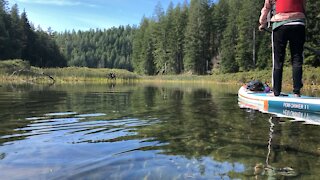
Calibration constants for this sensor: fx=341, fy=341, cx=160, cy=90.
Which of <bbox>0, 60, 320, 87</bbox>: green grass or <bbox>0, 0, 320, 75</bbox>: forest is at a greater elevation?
<bbox>0, 0, 320, 75</bbox>: forest

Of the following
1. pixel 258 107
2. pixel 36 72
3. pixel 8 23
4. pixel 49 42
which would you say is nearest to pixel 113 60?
pixel 49 42

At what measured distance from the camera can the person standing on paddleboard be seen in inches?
317

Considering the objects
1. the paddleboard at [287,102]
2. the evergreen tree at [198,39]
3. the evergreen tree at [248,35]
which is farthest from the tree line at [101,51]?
the paddleboard at [287,102]

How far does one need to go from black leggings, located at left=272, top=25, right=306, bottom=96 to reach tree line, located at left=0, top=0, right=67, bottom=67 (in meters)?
71.0

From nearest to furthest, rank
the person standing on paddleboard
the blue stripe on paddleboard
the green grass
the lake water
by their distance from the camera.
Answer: the lake water, the blue stripe on paddleboard, the person standing on paddleboard, the green grass

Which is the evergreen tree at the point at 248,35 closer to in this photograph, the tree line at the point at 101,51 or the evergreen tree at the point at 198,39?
the evergreen tree at the point at 198,39

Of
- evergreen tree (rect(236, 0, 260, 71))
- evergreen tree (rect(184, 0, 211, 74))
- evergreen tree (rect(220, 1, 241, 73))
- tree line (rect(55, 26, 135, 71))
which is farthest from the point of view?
tree line (rect(55, 26, 135, 71))

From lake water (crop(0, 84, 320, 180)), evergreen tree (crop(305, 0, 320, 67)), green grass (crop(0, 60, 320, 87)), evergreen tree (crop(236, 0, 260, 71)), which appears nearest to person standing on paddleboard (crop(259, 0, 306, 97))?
lake water (crop(0, 84, 320, 180))

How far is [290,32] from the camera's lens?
8148 mm

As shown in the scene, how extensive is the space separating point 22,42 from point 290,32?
8007 cm

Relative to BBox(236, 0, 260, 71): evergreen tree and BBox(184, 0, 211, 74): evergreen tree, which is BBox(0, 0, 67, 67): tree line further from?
BBox(236, 0, 260, 71): evergreen tree

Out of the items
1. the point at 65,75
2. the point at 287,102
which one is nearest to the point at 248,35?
the point at 65,75

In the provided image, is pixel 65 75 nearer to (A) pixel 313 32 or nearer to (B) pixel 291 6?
(A) pixel 313 32

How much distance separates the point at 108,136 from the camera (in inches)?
209
